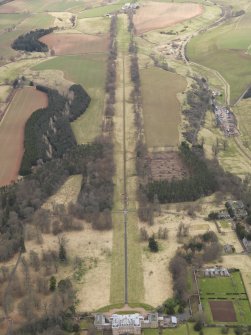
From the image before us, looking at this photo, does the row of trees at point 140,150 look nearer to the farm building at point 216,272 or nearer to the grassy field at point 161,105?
the grassy field at point 161,105

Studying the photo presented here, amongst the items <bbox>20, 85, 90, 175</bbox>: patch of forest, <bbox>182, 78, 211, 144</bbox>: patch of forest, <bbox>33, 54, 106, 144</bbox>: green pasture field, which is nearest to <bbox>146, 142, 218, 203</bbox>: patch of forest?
<bbox>182, 78, 211, 144</bbox>: patch of forest

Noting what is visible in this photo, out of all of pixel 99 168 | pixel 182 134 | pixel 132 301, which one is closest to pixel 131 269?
pixel 132 301

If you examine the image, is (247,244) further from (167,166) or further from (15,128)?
(15,128)

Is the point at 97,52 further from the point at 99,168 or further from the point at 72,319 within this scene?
the point at 72,319

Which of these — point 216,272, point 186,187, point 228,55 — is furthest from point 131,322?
point 228,55

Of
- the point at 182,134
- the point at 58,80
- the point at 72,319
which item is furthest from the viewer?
the point at 58,80

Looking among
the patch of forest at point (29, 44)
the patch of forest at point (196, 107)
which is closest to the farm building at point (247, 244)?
the patch of forest at point (196, 107)

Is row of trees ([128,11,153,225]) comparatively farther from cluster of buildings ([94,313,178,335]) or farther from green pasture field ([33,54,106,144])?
cluster of buildings ([94,313,178,335])
